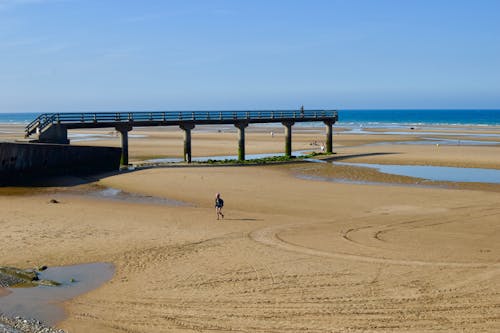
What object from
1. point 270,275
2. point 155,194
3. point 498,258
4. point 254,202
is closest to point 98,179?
point 155,194

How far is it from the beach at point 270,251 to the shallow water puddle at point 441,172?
2.03 m

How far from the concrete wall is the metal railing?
264 centimetres

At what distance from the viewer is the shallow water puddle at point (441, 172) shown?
31.8m

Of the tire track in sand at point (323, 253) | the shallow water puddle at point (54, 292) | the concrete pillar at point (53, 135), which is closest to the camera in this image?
the shallow water puddle at point (54, 292)

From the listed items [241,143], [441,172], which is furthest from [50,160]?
[441,172]

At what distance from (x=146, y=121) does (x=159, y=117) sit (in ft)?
6.08

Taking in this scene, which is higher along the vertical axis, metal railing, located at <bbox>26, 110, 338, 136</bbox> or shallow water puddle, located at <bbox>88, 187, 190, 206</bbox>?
metal railing, located at <bbox>26, 110, 338, 136</bbox>

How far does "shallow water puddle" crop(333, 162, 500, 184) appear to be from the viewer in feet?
104

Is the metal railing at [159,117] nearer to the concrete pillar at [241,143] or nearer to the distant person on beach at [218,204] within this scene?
the concrete pillar at [241,143]

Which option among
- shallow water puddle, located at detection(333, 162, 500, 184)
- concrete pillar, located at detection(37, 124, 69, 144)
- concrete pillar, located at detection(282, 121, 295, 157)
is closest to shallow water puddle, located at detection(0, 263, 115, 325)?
concrete pillar, located at detection(37, 124, 69, 144)

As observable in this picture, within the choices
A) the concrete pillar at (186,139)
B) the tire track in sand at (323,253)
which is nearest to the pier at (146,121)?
the concrete pillar at (186,139)

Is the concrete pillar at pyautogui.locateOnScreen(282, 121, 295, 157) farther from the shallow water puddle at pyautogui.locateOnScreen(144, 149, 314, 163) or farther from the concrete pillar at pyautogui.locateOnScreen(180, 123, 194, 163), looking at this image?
the concrete pillar at pyautogui.locateOnScreen(180, 123, 194, 163)

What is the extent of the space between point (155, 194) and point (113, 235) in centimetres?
854

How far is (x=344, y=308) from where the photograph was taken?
11469 mm
